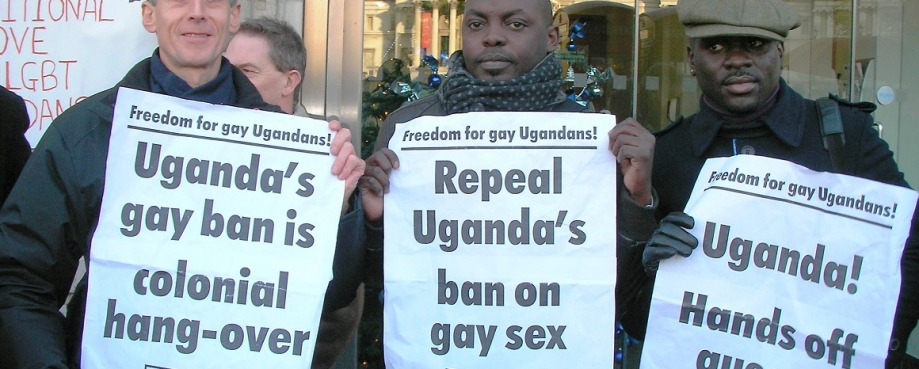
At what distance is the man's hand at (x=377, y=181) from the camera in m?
2.38

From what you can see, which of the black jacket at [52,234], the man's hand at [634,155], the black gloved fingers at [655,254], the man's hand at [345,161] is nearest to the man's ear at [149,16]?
the black jacket at [52,234]

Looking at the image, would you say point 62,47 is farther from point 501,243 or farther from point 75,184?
point 501,243

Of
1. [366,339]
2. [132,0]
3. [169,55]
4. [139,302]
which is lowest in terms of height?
[366,339]

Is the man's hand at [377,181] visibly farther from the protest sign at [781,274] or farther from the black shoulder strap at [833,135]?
the black shoulder strap at [833,135]

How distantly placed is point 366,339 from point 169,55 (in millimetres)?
2863

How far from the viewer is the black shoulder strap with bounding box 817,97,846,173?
7.56ft

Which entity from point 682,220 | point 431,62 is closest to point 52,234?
point 682,220

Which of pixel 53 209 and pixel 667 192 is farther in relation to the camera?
pixel 667 192

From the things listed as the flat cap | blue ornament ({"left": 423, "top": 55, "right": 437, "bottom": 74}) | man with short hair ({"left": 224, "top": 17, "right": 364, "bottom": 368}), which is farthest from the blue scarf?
blue ornament ({"left": 423, "top": 55, "right": 437, "bottom": 74})

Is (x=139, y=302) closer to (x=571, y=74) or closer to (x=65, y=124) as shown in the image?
(x=65, y=124)

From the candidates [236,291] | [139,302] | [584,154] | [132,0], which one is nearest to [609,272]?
[584,154]

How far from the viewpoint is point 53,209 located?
2043mm

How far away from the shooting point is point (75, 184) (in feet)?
6.89

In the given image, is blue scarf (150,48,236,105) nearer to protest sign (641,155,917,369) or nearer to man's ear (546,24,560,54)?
man's ear (546,24,560,54)
